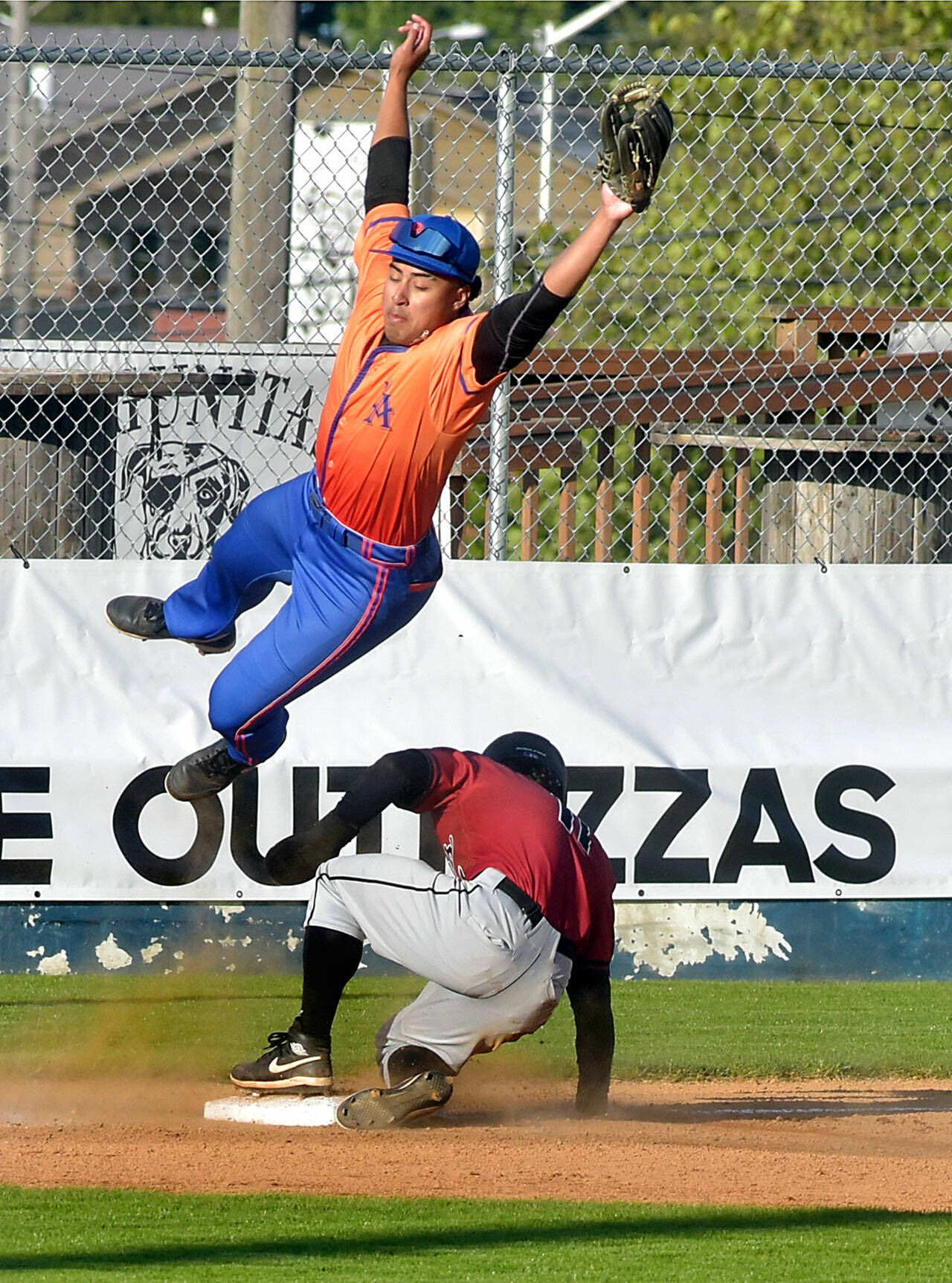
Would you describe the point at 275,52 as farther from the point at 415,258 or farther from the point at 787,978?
the point at 787,978

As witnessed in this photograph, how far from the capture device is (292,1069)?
5.31 metres

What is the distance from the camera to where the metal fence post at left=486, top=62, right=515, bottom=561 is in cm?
599

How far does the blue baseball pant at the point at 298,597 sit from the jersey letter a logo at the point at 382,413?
1.00 feet

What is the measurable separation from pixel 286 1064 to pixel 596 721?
5.48 ft

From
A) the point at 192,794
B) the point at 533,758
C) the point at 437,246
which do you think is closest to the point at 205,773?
the point at 192,794

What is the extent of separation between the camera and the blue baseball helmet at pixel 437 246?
15.8 ft

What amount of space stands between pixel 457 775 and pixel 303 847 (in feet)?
2.10

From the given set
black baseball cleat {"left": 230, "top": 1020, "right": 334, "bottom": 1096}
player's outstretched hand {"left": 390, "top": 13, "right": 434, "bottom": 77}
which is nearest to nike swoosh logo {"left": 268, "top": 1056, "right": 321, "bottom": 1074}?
black baseball cleat {"left": 230, "top": 1020, "right": 334, "bottom": 1096}

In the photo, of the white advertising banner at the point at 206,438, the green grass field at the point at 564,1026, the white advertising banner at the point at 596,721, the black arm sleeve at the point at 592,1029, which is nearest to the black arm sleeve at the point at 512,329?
the white advertising banner at the point at 596,721

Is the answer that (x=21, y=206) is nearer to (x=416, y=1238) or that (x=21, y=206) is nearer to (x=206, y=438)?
(x=206, y=438)

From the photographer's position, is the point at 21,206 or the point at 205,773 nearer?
the point at 205,773

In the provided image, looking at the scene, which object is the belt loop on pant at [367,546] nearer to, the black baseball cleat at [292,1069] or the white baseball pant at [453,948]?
the white baseball pant at [453,948]

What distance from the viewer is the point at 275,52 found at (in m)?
5.84

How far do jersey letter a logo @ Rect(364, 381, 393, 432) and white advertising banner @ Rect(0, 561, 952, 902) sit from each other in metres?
1.41
